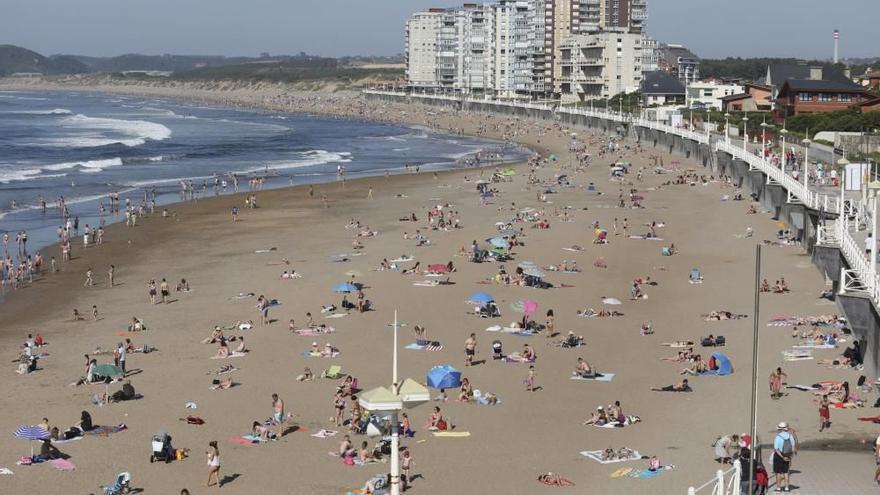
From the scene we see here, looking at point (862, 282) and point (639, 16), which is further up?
point (639, 16)

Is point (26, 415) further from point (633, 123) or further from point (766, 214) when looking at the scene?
point (633, 123)

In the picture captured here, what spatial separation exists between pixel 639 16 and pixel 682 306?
140984 millimetres

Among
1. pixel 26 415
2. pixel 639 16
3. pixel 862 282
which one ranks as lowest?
pixel 26 415

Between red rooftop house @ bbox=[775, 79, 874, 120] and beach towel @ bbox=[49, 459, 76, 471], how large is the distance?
205 ft

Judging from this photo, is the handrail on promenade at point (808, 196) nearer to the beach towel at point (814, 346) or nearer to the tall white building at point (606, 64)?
the beach towel at point (814, 346)

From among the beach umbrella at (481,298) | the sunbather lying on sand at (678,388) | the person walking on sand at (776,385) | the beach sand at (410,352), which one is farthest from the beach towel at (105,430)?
the person walking on sand at (776,385)

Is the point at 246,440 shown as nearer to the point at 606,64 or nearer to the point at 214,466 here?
the point at 214,466

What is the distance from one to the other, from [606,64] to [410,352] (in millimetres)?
106988

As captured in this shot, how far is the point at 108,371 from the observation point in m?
22.8

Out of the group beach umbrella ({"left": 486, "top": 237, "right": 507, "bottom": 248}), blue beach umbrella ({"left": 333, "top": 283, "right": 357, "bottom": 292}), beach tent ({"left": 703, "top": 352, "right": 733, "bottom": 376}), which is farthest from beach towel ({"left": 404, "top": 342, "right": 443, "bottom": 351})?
beach umbrella ({"left": 486, "top": 237, "right": 507, "bottom": 248})

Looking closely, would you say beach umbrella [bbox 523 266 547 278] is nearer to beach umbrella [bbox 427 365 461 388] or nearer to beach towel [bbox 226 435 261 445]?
beach umbrella [bbox 427 365 461 388]

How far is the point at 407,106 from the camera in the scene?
545 feet

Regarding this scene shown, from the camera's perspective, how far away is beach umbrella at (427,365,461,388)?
21438mm

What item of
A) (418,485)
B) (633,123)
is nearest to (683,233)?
(418,485)
